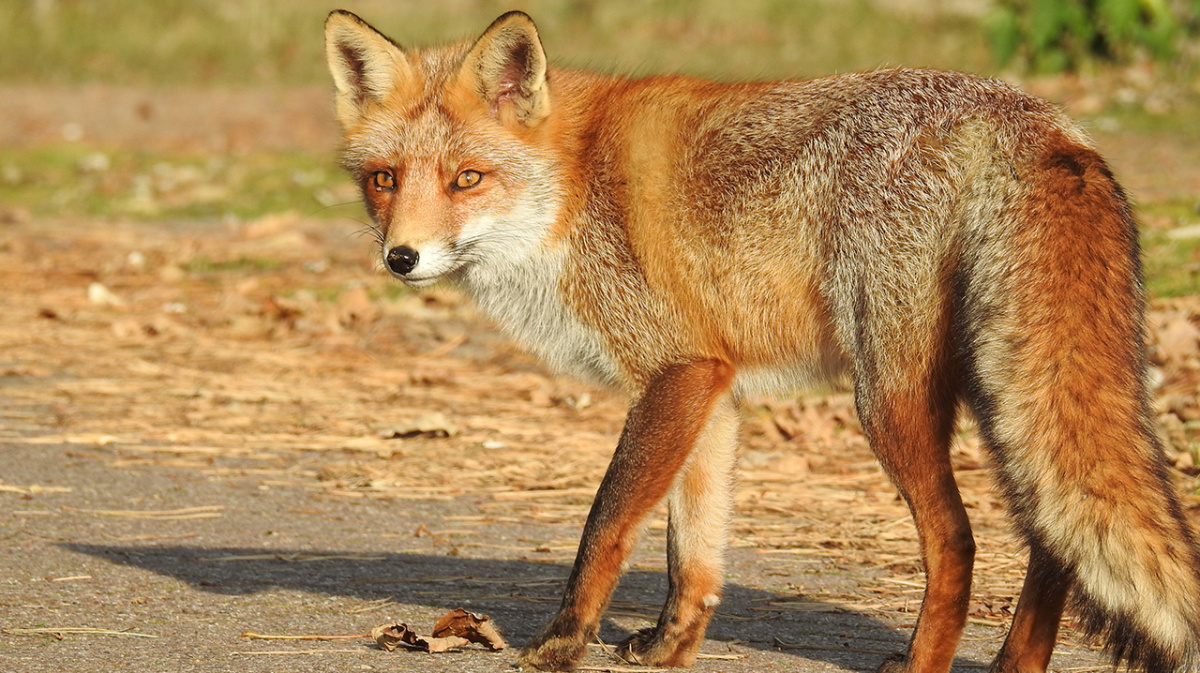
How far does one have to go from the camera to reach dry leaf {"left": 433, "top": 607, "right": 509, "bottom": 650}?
12.9ft

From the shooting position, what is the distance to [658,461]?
154 inches

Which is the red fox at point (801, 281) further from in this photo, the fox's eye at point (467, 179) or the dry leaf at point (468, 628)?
the dry leaf at point (468, 628)

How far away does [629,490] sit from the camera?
3.91 metres

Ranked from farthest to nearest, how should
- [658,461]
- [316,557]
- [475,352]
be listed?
1. [475,352]
2. [316,557]
3. [658,461]

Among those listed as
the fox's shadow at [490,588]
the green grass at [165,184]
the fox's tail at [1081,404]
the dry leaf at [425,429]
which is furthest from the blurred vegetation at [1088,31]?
the fox's tail at [1081,404]

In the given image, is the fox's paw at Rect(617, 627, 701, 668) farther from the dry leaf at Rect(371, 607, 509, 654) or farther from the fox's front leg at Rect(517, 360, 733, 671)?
the dry leaf at Rect(371, 607, 509, 654)

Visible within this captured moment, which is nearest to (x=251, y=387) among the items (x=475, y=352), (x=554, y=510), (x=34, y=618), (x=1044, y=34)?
(x=475, y=352)

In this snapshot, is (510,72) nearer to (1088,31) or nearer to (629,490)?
(629,490)

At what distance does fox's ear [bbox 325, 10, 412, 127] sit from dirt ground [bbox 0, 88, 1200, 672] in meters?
1.58

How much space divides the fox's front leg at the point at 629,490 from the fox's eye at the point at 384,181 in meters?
1.12

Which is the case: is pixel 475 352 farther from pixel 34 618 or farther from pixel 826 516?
pixel 34 618

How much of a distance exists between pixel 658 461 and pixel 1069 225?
→ 1.31 metres

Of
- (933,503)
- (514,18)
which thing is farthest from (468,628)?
(514,18)

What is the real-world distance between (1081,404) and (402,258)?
2.02 m
